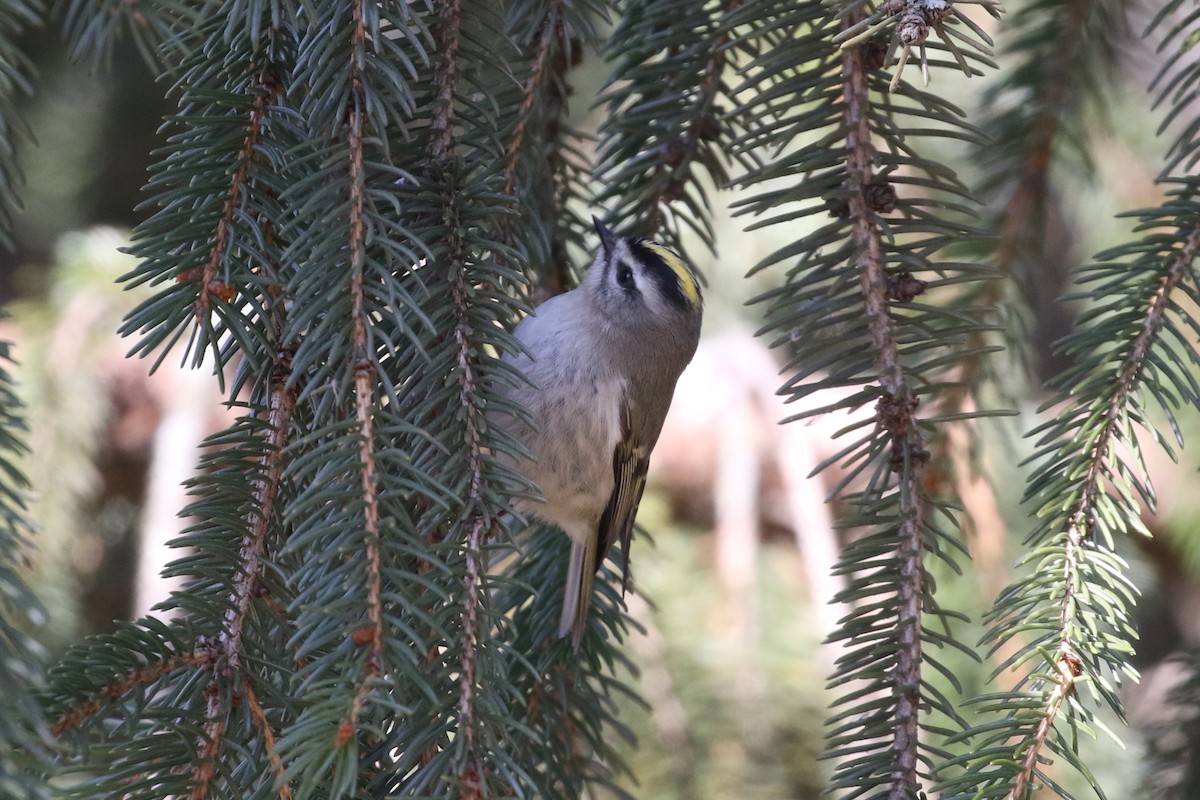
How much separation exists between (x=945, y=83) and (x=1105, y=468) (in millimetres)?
1815

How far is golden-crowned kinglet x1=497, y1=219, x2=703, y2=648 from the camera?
1819mm

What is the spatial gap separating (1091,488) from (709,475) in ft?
6.63

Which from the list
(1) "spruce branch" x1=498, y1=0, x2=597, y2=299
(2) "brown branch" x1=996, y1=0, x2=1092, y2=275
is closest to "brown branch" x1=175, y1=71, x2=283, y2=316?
(1) "spruce branch" x1=498, y1=0, x2=597, y2=299

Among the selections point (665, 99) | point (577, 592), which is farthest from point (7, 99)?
point (577, 592)

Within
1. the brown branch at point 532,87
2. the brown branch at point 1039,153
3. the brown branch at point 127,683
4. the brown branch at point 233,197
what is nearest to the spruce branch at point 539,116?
the brown branch at point 532,87

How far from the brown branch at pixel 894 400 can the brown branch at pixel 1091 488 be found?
0.13 metres

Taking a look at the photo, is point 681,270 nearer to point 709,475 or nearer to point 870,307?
point 870,307

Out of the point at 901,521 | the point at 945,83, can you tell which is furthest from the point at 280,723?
the point at 945,83

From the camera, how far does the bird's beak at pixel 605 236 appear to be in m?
1.66

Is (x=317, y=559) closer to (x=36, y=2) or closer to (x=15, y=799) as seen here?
(x=15, y=799)

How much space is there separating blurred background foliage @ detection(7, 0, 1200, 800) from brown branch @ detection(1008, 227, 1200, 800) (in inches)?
21.1

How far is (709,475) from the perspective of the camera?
3.09 meters

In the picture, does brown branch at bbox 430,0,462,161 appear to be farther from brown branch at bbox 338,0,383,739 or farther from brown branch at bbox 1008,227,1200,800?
brown branch at bbox 1008,227,1200,800

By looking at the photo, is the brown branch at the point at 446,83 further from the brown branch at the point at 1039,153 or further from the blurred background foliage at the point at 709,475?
the brown branch at the point at 1039,153
